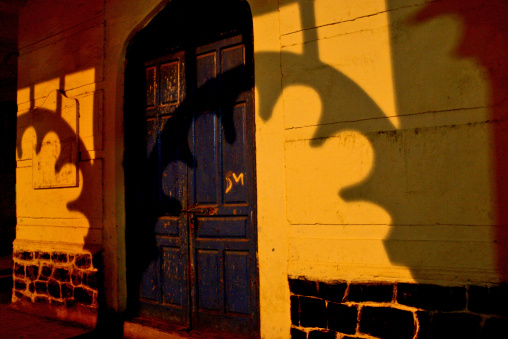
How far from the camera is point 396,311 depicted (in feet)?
6.81

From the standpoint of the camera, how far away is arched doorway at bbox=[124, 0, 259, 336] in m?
2.93

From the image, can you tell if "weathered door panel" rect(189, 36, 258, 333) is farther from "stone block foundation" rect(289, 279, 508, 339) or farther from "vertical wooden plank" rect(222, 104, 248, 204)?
"stone block foundation" rect(289, 279, 508, 339)

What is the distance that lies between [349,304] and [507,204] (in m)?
1.13

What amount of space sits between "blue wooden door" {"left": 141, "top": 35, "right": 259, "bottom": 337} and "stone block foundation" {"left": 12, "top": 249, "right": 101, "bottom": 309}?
57 centimetres

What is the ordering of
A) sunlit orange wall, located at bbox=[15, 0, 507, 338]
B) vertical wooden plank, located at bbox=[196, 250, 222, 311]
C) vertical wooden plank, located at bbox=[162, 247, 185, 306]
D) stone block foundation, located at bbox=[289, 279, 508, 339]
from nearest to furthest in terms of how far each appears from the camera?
stone block foundation, located at bbox=[289, 279, 508, 339]
sunlit orange wall, located at bbox=[15, 0, 507, 338]
vertical wooden plank, located at bbox=[196, 250, 222, 311]
vertical wooden plank, located at bbox=[162, 247, 185, 306]

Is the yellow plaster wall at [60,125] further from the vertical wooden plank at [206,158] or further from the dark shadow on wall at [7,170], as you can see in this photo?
the dark shadow on wall at [7,170]

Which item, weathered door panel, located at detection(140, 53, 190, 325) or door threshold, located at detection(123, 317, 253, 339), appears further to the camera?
weathered door panel, located at detection(140, 53, 190, 325)

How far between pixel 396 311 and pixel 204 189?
1862 mm

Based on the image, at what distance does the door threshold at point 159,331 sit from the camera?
2934 millimetres

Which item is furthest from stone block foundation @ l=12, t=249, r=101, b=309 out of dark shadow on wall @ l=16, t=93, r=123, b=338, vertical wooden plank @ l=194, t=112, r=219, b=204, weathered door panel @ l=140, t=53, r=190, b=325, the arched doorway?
vertical wooden plank @ l=194, t=112, r=219, b=204

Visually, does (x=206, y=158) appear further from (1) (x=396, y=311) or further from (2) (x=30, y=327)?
(2) (x=30, y=327)

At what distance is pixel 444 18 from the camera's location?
208cm

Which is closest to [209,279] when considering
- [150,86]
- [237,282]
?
[237,282]

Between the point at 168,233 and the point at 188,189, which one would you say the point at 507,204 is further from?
the point at 168,233
